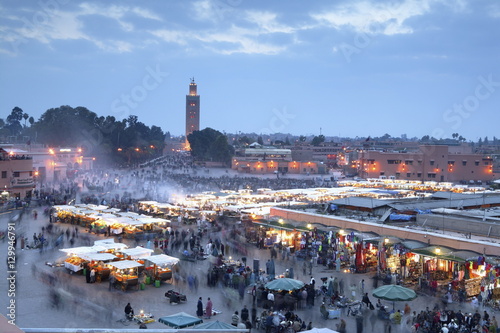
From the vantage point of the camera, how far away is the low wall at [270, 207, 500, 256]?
46.5 feet

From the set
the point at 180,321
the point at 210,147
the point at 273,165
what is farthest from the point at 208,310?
the point at 210,147

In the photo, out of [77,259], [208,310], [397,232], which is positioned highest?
[397,232]

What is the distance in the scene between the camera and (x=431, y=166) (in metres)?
56.2

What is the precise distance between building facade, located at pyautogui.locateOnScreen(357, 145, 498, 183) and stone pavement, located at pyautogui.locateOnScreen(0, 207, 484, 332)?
141 feet

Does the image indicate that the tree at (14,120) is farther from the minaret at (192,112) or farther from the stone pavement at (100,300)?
the stone pavement at (100,300)

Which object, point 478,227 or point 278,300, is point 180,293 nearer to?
point 278,300

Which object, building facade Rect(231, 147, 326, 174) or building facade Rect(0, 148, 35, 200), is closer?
building facade Rect(0, 148, 35, 200)

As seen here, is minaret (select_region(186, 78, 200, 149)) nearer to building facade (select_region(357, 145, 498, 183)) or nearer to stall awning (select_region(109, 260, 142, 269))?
building facade (select_region(357, 145, 498, 183))

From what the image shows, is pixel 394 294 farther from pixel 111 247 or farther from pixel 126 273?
pixel 111 247

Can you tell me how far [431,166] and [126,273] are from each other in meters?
48.0

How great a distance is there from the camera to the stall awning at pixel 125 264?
45.6 ft

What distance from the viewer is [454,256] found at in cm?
1380

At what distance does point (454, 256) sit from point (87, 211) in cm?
1583

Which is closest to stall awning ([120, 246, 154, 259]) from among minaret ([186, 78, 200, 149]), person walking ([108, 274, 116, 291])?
person walking ([108, 274, 116, 291])
